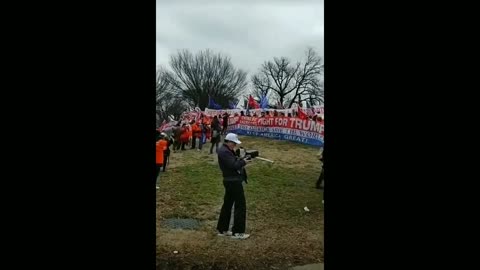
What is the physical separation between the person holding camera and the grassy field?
0.57 ft

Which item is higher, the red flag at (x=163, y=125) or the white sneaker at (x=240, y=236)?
the red flag at (x=163, y=125)

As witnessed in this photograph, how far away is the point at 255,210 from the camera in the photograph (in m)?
6.82

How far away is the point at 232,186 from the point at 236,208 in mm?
348

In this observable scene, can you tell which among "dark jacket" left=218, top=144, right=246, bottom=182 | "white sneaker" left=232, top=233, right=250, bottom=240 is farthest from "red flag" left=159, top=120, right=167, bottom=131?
"white sneaker" left=232, top=233, right=250, bottom=240

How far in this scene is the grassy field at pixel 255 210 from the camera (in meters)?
5.40

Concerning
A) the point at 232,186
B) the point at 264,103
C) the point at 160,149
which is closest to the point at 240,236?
the point at 232,186

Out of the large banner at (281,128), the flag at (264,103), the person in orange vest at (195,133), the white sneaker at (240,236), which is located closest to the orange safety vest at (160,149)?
the person in orange vest at (195,133)

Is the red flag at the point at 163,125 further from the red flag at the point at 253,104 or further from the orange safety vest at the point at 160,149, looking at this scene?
the red flag at the point at 253,104

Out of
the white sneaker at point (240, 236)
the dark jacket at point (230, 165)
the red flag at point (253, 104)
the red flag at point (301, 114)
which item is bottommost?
the white sneaker at point (240, 236)

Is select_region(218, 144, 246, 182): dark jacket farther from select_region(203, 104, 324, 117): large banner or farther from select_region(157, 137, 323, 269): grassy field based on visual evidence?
select_region(203, 104, 324, 117): large banner

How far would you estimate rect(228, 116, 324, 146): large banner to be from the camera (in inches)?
323

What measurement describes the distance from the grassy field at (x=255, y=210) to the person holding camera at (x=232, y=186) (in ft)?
0.57
